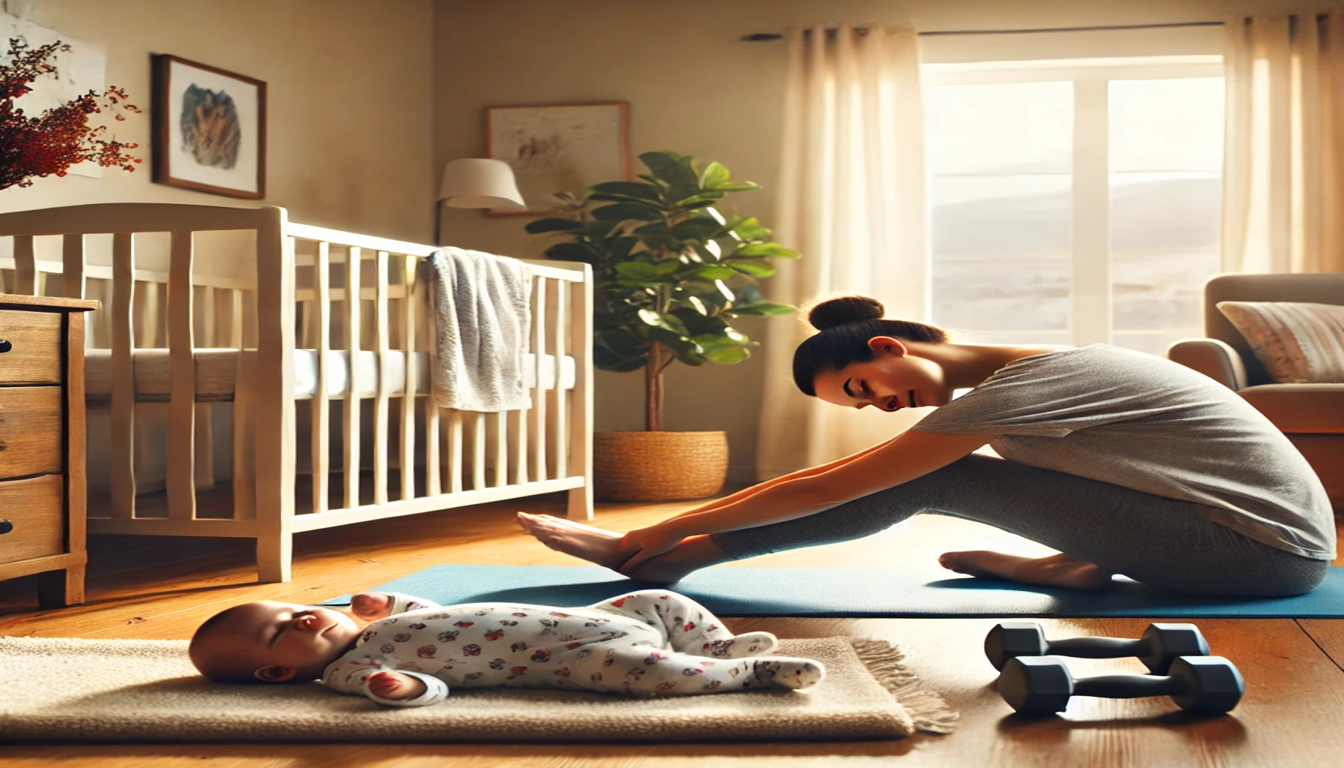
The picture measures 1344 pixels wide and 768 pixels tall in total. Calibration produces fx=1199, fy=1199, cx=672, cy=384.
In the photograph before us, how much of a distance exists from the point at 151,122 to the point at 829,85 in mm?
2363

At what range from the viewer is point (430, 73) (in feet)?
15.9

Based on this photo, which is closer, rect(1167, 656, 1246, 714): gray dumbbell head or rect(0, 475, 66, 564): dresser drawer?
rect(1167, 656, 1246, 714): gray dumbbell head

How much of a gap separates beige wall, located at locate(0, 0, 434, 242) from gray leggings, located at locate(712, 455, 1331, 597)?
2261mm

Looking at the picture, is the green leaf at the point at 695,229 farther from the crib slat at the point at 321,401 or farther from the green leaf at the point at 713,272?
the crib slat at the point at 321,401

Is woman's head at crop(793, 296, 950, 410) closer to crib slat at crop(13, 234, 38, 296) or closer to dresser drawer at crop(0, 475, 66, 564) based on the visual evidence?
dresser drawer at crop(0, 475, 66, 564)

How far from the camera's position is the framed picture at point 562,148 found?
183 inches

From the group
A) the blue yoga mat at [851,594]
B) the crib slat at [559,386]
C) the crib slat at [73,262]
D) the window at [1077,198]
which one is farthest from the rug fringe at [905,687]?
the window at [1077,198]

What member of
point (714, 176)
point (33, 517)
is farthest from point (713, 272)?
point (33, 517)

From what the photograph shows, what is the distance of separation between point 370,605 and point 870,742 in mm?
567

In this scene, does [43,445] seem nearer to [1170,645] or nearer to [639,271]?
[1170,645]

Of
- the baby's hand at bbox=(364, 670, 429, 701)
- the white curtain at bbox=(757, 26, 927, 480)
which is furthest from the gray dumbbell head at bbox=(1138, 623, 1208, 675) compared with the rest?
the white curtain at bbox=(757, 26, 927, 480)

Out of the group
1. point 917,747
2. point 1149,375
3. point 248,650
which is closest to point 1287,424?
point 1149,375

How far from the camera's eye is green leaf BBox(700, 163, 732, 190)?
13.4ft

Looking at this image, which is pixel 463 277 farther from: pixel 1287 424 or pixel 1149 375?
pixel 1287 424
